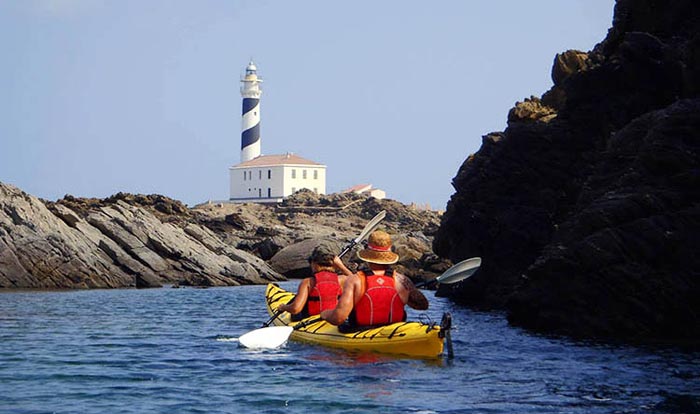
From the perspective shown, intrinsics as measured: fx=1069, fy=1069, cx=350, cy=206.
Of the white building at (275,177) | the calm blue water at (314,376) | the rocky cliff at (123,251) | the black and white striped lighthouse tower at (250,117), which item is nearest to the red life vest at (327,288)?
the calm blue water at (314,376)

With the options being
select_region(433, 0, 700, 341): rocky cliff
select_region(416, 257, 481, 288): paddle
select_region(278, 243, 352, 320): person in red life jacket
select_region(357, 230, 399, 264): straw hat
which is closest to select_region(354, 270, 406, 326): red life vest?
select_region(357, 230, 399, 264): straw hat

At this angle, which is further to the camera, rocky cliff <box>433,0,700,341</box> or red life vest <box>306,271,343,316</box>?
rocky cliff <box>433,0,700,341</box>

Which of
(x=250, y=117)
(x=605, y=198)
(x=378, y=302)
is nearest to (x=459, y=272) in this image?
(x=378, y=302)

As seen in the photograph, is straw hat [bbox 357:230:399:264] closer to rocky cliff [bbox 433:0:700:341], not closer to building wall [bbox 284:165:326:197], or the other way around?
rocky cliff [bbox 433:0:700:341]

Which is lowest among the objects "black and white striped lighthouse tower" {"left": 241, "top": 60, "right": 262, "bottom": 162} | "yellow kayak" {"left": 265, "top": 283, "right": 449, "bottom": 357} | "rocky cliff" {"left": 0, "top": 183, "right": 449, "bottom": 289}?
"yellow kayak" {"left": 265, "top": 283, "right": 449, "bottom": 357}

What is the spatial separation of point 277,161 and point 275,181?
2553 millimetres

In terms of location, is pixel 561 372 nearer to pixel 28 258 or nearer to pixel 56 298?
Answer: pixel 56 298

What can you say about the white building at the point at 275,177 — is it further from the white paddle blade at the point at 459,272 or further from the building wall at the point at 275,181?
the white paddle blade at the point at 459,272

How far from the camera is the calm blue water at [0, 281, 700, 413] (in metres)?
14.1

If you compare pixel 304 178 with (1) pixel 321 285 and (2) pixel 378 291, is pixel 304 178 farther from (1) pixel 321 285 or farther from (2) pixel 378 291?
(2) pixel 378 291

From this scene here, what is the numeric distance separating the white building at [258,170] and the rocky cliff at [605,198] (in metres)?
80.4

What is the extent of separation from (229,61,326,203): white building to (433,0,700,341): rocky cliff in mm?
80445

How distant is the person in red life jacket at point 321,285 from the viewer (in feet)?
67.1

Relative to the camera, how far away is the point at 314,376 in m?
16.4
